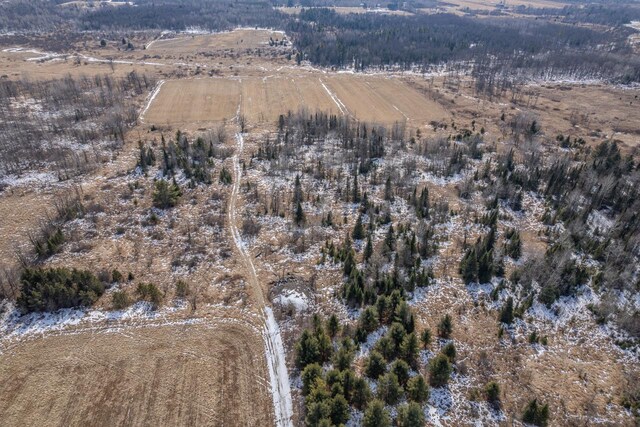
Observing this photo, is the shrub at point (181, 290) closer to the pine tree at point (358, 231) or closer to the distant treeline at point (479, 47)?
the pine tree at point (358, 231)

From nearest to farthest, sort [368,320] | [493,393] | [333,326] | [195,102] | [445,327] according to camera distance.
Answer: [493,393], [333,326], [368,320], [445,327], [195,102]

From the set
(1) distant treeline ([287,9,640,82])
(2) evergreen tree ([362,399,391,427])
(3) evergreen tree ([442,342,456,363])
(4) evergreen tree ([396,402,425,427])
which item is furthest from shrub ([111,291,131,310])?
(1) distant treeline ([287,9,640,82])

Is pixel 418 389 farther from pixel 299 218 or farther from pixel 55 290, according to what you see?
pixel 55 290

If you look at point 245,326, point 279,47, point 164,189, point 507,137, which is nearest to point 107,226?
point 164,189

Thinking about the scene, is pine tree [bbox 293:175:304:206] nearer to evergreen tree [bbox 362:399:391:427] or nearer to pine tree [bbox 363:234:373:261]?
pine tree [bbox 363:234:373:261]

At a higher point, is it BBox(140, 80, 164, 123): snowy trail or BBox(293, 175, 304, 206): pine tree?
BBox(140, 80, 164, 123): snowy trail

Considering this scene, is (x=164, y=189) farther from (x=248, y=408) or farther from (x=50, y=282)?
(x=248, y=408)

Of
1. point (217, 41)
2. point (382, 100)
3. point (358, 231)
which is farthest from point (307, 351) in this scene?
point (217, 41)
